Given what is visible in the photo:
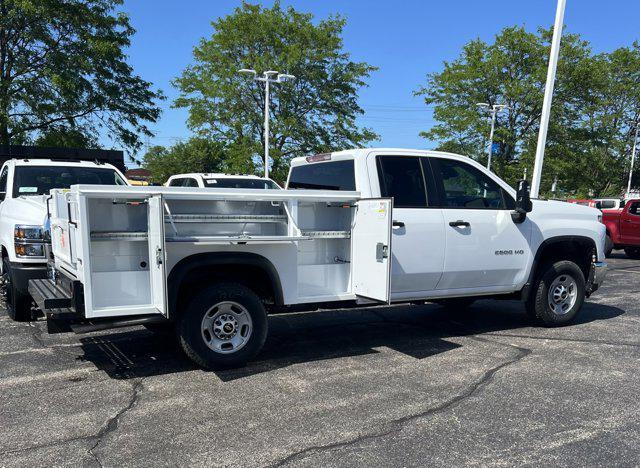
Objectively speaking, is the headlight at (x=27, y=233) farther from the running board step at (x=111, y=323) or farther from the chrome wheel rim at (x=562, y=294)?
the chrome wheel rim at (x=562, y=294)

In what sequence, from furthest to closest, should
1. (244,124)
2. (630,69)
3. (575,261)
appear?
(630,69) < (244,124) < (575,261)

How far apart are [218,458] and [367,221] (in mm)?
2680

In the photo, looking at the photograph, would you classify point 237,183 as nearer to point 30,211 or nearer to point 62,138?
point 30,211

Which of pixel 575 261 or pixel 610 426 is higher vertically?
pixel 575 261

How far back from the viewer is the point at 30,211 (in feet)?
21.1

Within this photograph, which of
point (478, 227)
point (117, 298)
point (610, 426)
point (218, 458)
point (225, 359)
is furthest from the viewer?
point (478, 227)

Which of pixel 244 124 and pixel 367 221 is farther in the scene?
pixel 244 124

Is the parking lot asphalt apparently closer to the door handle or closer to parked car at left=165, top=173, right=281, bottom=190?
the door handle

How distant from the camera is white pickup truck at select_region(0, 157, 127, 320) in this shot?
624 centimetres

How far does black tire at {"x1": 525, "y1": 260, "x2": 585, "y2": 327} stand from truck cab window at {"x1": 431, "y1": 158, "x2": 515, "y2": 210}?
1.07 metres

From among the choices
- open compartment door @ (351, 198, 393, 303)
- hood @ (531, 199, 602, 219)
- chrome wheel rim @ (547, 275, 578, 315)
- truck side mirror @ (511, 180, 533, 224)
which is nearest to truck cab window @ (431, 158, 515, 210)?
truck side mirror @ (511, 180, 533, 224)

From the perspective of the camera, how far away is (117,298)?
4.54 meters

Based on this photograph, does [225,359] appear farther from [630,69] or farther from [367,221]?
[630,69]

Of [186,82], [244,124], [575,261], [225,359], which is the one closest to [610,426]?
[225,359]
